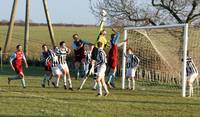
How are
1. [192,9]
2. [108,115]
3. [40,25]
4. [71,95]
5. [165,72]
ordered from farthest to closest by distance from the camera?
1. [40,25]
2. [192,9]
3. [165,72]
4. [71,95]
5. [108,115]

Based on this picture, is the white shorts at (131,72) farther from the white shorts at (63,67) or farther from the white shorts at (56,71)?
the white shorts at (56,71)

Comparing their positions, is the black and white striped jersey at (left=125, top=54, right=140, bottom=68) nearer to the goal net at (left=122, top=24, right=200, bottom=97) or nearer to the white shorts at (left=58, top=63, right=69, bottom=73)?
the goal net at (left=122, top=24, right=200, bottom=97)

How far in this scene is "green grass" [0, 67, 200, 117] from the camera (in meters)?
14.1

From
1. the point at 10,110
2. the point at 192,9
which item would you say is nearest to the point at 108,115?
the point at 10,110

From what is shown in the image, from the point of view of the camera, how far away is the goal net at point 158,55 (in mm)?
21875

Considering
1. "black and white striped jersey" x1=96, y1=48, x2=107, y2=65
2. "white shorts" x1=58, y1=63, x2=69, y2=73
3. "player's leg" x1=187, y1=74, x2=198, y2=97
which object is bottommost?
"player's leg" x1=187, y1=74, x2=198, y2=97

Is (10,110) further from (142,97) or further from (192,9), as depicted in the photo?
(192,9)

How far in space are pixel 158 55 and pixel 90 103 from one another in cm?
692

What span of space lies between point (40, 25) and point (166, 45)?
66.7m

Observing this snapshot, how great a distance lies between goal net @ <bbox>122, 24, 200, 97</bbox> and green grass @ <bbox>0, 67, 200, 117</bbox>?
1632mm

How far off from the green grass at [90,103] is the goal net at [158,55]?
163 centimetres

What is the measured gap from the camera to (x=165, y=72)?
22500 mm

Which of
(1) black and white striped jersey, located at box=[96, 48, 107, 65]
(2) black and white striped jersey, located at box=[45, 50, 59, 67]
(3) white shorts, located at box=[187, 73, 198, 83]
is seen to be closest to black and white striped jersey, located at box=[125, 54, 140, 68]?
(3) white shorts, located at box=[187, 73, 198, 83]

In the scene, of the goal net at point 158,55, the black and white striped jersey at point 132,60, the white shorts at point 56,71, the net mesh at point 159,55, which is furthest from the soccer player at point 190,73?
the white shorts at point 56,71
